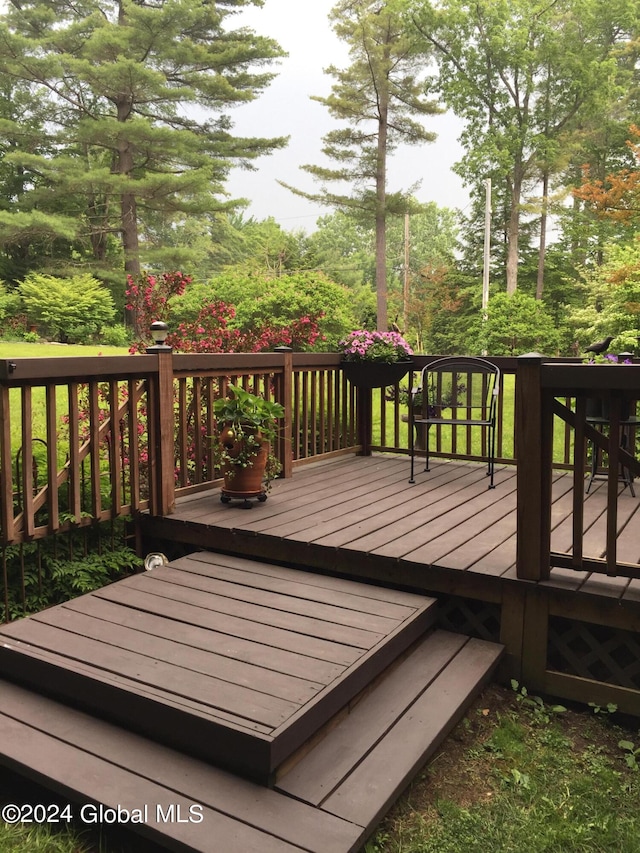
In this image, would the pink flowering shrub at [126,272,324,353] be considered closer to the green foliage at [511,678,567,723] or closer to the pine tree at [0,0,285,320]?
the green foliage at [511,678,567,723]

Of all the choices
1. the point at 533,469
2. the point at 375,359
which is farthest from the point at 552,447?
the point at 375,359

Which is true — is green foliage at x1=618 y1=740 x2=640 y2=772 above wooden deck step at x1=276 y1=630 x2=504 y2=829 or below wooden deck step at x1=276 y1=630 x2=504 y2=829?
below

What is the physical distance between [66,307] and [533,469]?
16101 mm

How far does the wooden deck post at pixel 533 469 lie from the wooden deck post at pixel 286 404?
2.06 meters

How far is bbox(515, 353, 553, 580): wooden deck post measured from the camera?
2.55 m

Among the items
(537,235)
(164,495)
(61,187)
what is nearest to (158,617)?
(164,495)

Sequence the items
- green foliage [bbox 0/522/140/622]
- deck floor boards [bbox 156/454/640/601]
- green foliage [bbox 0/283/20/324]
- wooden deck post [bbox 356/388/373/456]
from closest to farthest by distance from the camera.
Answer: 1. deck floor boards [bbox 156/454/640/601]
2. green foliage [bbox 0/522/140/622]
3. wooden deck post [bbox 356/388/373/456]
4. green foliage [bbox 0/283/20/324]

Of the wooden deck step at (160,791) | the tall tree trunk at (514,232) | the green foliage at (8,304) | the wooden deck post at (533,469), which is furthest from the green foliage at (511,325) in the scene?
the wooden deck step at (160,791)

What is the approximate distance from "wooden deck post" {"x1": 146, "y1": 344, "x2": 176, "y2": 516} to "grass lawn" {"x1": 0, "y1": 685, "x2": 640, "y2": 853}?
5.68 feet

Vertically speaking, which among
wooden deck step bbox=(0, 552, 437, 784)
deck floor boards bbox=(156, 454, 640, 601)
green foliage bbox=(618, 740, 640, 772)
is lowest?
green foliage bbox=(618, 740, 640, 772)

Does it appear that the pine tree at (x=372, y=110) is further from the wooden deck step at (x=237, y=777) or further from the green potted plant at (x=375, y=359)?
the wooden deck step at (x=237, y=777)

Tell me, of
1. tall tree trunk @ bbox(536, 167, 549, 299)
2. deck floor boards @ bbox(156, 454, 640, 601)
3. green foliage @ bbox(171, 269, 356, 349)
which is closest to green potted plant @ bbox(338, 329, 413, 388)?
→ deck floor boards @ bbox(156, 454, 640, 601)

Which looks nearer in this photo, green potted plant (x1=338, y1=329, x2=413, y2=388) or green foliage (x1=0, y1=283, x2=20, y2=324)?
green potted plant (x1=338, y1=329, x2=413, y2=388)

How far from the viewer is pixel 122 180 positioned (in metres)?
17.1
